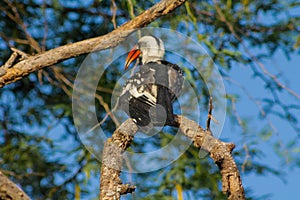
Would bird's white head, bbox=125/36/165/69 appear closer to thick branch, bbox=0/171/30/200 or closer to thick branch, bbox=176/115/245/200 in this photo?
thick branch, bbox=176/115/245/200

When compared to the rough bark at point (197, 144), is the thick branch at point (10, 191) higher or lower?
lower

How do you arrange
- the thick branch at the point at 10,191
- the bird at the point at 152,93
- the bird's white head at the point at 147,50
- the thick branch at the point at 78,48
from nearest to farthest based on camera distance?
the thick branch at the point at 10,191 → the thick branch at the point at 78,48 → the bird at the point at 152,93 → the bird's white head at the point at 147,50

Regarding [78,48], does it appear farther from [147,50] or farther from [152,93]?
[147,50]

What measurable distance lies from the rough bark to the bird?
0.45 ft

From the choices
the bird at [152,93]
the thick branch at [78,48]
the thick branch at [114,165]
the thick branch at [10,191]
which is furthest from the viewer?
the bird at [152,93]

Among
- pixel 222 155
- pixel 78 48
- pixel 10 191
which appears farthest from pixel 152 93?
pixel 10 191

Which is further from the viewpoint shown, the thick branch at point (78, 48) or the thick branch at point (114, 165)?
the thick branch at point (78, 48)

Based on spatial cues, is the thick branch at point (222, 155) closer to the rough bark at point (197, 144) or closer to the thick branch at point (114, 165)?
the rough bark at point (197, 144)

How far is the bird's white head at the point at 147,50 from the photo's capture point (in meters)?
3.18

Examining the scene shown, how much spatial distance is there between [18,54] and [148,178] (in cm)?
220

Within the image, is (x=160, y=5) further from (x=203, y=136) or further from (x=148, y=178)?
(x=148, y=178)

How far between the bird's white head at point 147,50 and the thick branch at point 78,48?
637mm

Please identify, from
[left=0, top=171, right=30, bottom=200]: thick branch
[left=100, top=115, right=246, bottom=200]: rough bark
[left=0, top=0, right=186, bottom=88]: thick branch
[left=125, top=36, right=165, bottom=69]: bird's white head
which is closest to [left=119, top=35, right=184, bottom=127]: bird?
[left=125, top=36, right=165, bottom=69]: bird's white head

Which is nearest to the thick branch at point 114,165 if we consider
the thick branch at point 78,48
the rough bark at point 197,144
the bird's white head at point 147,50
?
the rough bark at point 197,144
